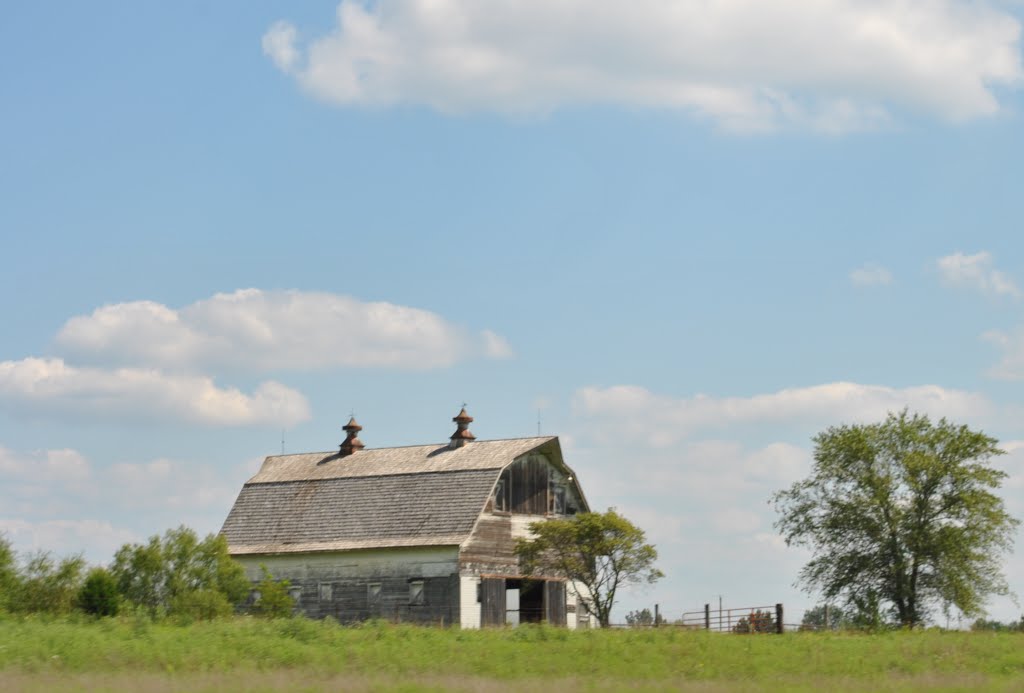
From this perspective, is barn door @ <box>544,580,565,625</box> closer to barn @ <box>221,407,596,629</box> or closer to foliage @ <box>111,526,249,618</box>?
barn @ <box>221,407,596,629</box>

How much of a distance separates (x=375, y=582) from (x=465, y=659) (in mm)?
17816

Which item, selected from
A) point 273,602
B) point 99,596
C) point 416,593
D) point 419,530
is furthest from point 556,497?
point 99,596

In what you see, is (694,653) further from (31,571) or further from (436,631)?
(31,571)

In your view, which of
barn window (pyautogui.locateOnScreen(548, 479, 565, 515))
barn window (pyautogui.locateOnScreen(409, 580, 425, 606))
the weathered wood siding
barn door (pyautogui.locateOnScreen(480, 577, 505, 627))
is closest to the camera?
the weathered wood siding

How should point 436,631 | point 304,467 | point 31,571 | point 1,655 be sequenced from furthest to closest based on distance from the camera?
point 304,467 < point 31,571 < point 436,631 < point 1,655

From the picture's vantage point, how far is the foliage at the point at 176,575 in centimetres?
4475

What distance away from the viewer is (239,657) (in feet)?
100

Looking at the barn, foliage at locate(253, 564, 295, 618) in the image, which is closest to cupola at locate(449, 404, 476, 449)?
the barn

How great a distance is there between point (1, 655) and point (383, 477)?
77.3 feet

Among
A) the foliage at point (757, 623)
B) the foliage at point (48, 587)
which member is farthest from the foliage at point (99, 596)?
the foliage at point (757, 623)

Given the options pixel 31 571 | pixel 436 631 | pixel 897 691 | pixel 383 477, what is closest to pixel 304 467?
pixel 383 477

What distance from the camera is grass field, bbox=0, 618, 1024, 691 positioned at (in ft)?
86.9

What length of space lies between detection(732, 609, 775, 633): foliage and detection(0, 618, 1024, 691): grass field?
7430 millimetres

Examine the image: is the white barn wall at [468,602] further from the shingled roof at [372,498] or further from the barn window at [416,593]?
the barn window at [416,593]
